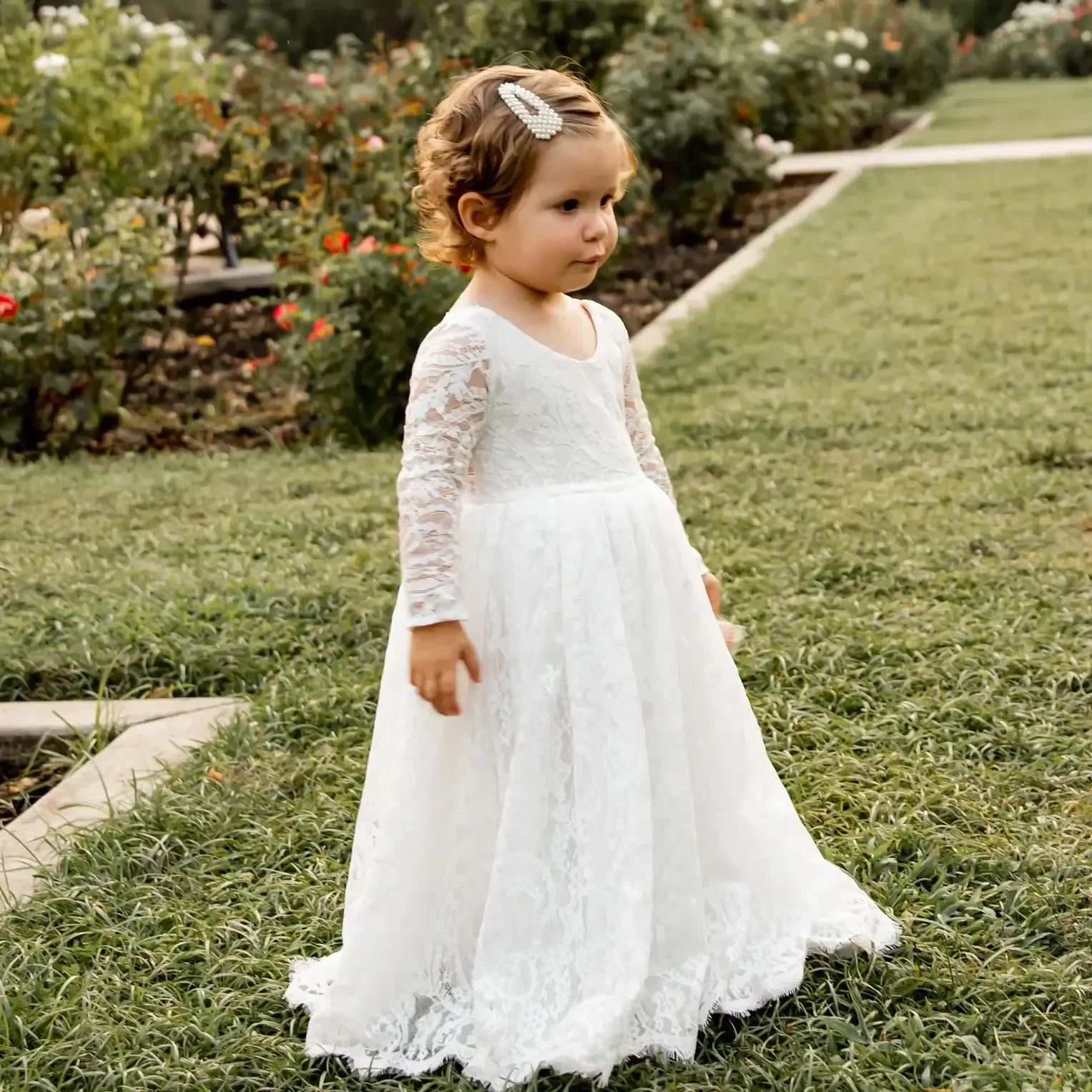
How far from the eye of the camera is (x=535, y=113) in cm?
184

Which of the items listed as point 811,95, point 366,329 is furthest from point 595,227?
point 811,95

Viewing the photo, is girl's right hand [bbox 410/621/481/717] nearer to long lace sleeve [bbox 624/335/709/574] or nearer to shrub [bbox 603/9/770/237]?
long lace sleeve [bbox 624/335/709/574]

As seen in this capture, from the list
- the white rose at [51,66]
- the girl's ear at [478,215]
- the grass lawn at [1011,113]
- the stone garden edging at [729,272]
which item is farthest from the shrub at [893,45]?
the girl's ear at [478,215]

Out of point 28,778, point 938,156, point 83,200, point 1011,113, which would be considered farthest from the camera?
point 1011,113

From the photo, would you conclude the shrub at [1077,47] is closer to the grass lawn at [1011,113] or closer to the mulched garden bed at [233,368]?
the grass lawn at [1011,113]

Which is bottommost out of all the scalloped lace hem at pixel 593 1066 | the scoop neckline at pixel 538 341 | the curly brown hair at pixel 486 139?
the scalloped lace hem at pixel 593 1066

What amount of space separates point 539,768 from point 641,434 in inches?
23.7

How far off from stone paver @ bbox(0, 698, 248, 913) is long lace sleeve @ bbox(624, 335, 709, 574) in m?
1.21

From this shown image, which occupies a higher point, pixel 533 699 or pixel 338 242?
pixel 533 699

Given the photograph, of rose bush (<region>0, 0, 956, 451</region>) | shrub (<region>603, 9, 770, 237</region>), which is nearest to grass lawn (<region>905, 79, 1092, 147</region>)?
rose bush (<region>0, 0, 956, 451</region>)

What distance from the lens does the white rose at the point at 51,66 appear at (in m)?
7.15

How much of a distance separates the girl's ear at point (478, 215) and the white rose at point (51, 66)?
6.06 m

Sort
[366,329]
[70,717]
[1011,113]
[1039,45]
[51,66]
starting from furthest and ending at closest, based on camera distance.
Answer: [1039,45]
[1011,113]
[51,66]
[366,329]
[70,717]

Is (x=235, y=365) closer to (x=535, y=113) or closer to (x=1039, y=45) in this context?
(x=535, y=113)
